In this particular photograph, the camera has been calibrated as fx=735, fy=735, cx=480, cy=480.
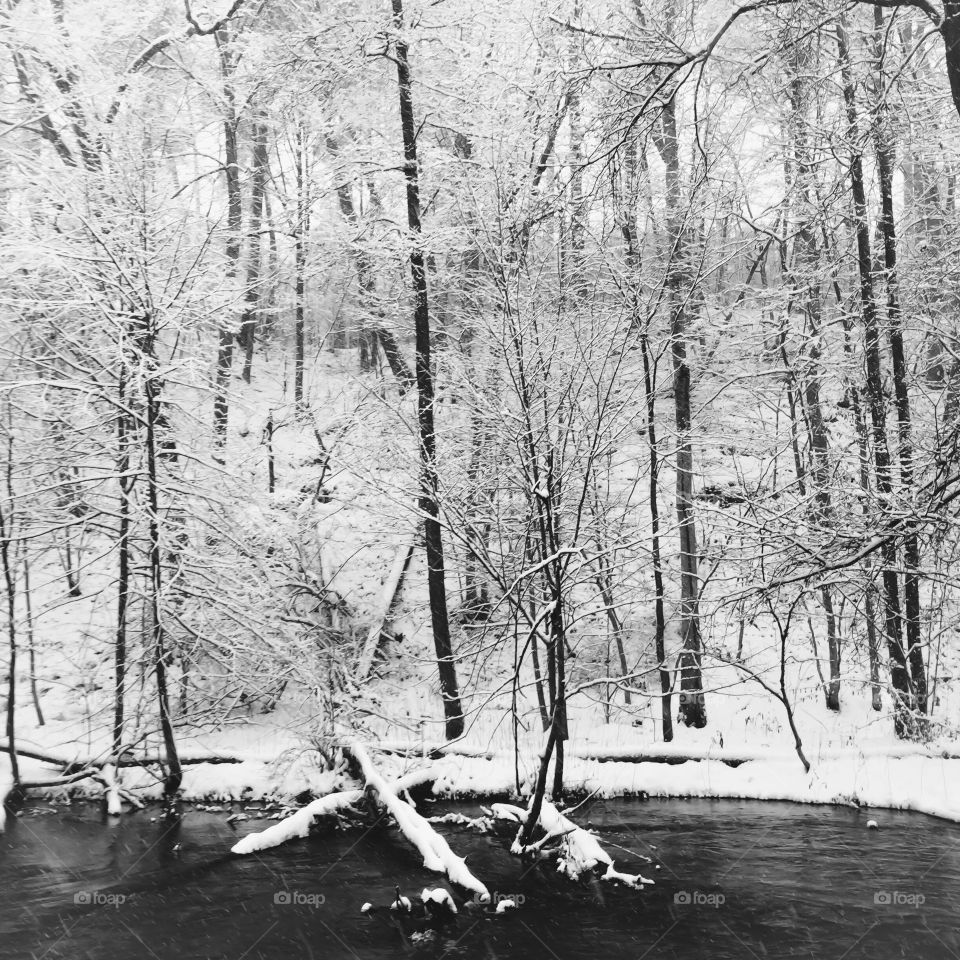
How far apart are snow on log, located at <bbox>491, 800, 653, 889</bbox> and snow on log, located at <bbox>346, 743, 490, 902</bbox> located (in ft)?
3.07

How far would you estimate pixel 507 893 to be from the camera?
7570 mm

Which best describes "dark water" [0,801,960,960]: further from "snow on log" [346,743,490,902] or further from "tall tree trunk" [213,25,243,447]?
"tall tree trunk" [213,25,243,447]

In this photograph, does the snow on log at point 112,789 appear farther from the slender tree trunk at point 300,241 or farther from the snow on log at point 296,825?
the slender tree trunk at point 300,241

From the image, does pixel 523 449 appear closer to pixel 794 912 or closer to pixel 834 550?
pixel 834 550

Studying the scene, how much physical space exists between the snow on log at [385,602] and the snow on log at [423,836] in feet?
13.7

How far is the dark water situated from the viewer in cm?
664

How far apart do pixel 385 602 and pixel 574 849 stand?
9022 millimetres

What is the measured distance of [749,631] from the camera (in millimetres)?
16938

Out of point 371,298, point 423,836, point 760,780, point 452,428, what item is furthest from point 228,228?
point 760,780

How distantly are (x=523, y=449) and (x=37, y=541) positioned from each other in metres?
8.37

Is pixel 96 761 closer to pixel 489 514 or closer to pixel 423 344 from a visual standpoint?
pixel 489 514

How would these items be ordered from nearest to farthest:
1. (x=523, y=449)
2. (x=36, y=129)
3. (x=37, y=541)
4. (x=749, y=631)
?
(x=523, y=449) → (x=37, y=541) → (x=36, y=129) → (x=749, y=631)

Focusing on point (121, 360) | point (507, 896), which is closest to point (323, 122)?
point (121, 360)

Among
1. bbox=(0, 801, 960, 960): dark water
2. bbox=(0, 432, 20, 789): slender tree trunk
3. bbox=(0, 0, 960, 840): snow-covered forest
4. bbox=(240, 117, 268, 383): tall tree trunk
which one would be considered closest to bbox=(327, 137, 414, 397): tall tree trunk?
bbox=(0, 0, 960, 840): snow-covered forest
